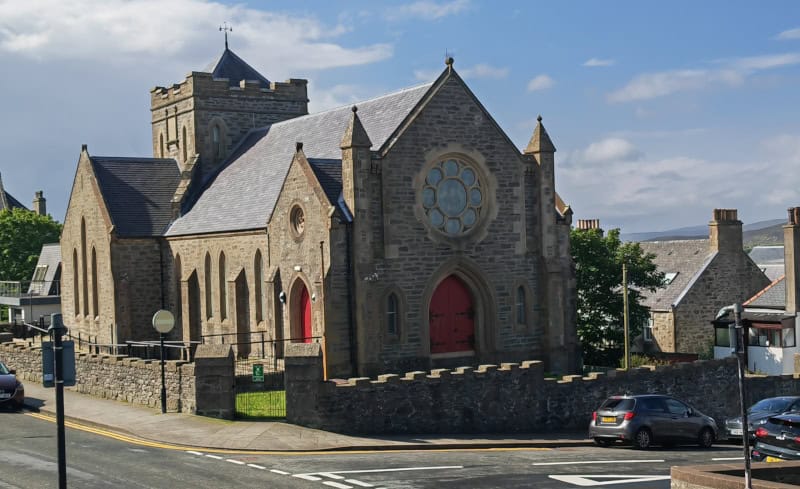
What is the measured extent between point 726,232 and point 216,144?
29576mm

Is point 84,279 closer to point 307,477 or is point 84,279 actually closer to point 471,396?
point 471,396

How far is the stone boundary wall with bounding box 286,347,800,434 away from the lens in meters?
27.6

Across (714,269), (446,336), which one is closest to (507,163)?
(446,336)

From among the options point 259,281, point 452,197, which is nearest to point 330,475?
point 452,197

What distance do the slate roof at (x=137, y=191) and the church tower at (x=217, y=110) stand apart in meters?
1.37

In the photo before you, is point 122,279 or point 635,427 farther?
point 122,279

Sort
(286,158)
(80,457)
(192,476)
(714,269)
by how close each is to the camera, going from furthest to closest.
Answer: (714,269), (286,158), (80,457), (192,476)

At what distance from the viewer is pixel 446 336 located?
123 feet

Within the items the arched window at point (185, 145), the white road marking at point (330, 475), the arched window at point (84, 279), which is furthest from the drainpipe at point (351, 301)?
the arched window at point (84, 279)

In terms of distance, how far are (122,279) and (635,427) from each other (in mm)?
26303

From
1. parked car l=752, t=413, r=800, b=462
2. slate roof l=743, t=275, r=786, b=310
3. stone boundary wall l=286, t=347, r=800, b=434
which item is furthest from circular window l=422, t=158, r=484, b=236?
slate roof l=743, t=275, r=786, b=310

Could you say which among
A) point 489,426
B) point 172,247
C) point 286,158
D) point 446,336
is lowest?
point 489,426

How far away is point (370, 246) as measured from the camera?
3497 cm

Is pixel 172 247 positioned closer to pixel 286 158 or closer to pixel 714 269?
pixel 286 158
